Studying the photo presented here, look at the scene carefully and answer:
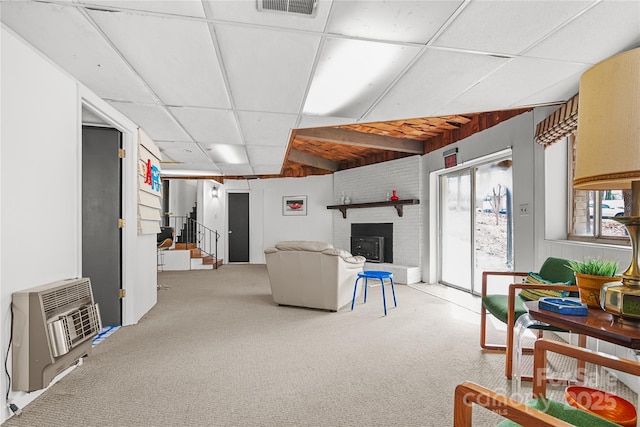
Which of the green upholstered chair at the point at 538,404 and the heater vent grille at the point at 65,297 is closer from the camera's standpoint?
the green upholstered chair at the point at 538,404

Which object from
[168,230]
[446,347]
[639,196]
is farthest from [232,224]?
[639,196]

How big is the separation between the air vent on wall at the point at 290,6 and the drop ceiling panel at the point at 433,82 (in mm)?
924

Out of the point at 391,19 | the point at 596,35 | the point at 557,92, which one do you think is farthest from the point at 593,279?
the point at 557,92

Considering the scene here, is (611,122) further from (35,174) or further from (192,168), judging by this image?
(192,168)

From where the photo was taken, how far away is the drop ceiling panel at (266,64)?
2.16 m

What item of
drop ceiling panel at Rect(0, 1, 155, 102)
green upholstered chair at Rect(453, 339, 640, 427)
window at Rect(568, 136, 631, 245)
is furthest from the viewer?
window at Rect(568, 136, 631, 245)

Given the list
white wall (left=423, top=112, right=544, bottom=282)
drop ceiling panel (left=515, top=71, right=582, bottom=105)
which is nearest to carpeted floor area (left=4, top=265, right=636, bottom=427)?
white wall (left=423, top=112, right=544, bottom=282)

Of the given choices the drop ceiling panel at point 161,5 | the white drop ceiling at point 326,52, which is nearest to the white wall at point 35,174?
the white drop ceiling at point 326,52

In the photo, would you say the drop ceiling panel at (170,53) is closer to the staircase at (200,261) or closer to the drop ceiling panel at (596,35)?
the drop ceiling panel at (596,35)

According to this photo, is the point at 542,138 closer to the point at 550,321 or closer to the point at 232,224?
the point at 550,321

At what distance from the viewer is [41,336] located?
7.00ft

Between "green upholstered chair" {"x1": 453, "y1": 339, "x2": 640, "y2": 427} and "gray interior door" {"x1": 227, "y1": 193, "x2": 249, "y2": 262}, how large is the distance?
8.79 metres

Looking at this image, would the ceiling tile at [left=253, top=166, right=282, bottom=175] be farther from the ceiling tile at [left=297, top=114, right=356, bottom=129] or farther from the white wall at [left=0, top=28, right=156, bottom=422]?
the white wall at [left=0, top=28, right=156, bottom=422]

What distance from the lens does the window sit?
3.08m
